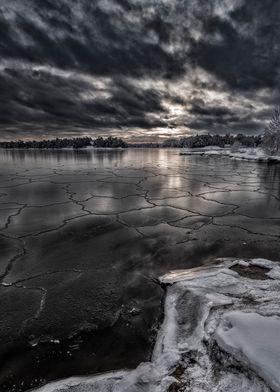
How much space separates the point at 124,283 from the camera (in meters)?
2.52

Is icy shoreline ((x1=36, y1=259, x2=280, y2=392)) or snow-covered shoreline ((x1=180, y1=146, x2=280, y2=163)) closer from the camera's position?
icy shoreline ((x1=36, y1=259, x2=280, y2=392))

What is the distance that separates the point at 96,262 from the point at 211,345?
5.63ft

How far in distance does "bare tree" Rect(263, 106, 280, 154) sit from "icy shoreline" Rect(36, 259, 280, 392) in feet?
105

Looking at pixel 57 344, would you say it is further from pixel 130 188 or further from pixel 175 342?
pixel 130 188

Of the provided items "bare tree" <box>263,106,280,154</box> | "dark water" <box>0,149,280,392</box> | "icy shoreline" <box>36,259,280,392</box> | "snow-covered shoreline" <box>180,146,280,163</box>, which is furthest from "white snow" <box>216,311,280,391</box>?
"bare tree" <box>263,106,280,154</box>

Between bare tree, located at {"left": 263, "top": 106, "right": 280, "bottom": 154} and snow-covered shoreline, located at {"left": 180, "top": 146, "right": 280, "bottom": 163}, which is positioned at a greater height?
bare tree, located at {"left": 263, "top": 106, "right": 280, "bottom": 154}

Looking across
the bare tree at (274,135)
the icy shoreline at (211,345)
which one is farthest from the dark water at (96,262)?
the bare tree at (274,135)

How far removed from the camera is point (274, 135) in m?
30.1

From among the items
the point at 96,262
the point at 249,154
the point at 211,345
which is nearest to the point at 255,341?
the point at 211,345

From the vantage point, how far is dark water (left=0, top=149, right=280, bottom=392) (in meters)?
1.72

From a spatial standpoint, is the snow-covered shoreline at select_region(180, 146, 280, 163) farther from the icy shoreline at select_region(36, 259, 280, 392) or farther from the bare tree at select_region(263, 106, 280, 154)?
the icy shoreline at select_region(36, 259, 280, 392)

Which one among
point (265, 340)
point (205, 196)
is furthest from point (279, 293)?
point (205, 196)

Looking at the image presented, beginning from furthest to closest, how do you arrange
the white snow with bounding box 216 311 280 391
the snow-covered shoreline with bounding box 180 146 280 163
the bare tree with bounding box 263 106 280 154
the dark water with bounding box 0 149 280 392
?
the bare tree with bounding box 263 106 280 154, the snow-covered shoreline with bounding box 180 146 280 163, the dark water with bounding box 0 149 280 392, the white snow with bounding box 216 311 280 391

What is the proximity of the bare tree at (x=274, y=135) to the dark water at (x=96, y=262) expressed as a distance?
27.9 metres
